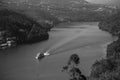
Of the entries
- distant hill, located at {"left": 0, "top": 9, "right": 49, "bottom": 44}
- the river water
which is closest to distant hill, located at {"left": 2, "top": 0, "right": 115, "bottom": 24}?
distant hill, located at {"left": 0, "top": 9, "right": 49, "bottom": 44}

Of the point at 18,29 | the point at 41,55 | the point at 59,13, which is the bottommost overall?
the point at 59,13

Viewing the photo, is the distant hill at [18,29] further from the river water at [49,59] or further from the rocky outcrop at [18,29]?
the river water at [49,59]

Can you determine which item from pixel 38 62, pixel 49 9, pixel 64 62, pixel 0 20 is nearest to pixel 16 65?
pixel 38 62

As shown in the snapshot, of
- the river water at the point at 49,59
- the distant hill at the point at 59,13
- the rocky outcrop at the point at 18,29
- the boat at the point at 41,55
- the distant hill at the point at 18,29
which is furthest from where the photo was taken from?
the distant hill at the point at 59,13

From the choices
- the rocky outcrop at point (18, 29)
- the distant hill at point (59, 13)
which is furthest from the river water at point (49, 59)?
the distant hill at point (59, 13)

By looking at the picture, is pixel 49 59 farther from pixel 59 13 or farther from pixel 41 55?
pixel 59 13

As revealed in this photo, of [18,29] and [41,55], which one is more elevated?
[41,55]

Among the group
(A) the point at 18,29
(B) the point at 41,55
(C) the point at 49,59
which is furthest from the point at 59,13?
(C) the point at 49,59

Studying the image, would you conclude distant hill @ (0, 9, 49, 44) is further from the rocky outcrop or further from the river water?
the river water
